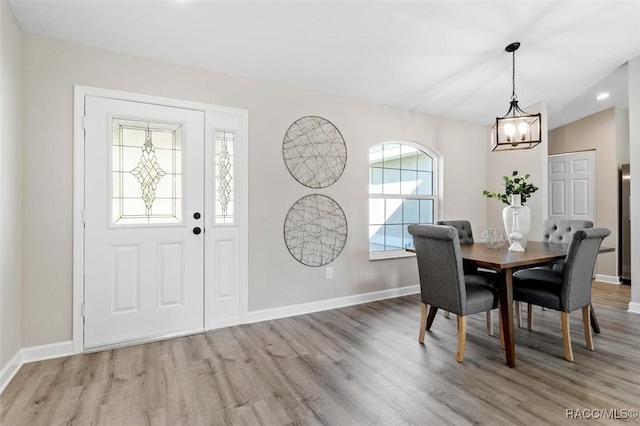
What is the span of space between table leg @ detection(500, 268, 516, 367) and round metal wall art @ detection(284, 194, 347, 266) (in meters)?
1.80

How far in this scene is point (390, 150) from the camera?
174 inches

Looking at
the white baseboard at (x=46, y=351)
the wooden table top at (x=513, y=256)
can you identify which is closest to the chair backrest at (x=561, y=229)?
the wooden table top at (x=513, y=256)

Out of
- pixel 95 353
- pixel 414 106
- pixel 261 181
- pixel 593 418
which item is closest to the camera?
pixel 593 418

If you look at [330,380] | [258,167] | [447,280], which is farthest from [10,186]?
[447,280]

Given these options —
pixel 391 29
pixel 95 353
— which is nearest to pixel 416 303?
pixel 391 29

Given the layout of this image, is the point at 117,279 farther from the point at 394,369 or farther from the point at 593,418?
the point at 593,418

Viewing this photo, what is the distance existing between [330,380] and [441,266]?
3.78 feet

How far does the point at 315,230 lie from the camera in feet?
12.0

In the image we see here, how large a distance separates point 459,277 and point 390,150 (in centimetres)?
241

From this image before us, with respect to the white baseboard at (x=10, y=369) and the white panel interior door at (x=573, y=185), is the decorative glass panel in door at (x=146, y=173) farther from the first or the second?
the white panel interior door at (x=573, y=185)

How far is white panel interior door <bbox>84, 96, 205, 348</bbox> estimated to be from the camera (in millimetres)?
2650

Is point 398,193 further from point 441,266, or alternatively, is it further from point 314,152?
point 441,266

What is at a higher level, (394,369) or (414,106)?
(414,106)

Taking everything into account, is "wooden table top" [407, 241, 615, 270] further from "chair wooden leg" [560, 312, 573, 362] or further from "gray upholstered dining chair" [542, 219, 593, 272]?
"chair wooden leg" [560, 312, 573, 362]
